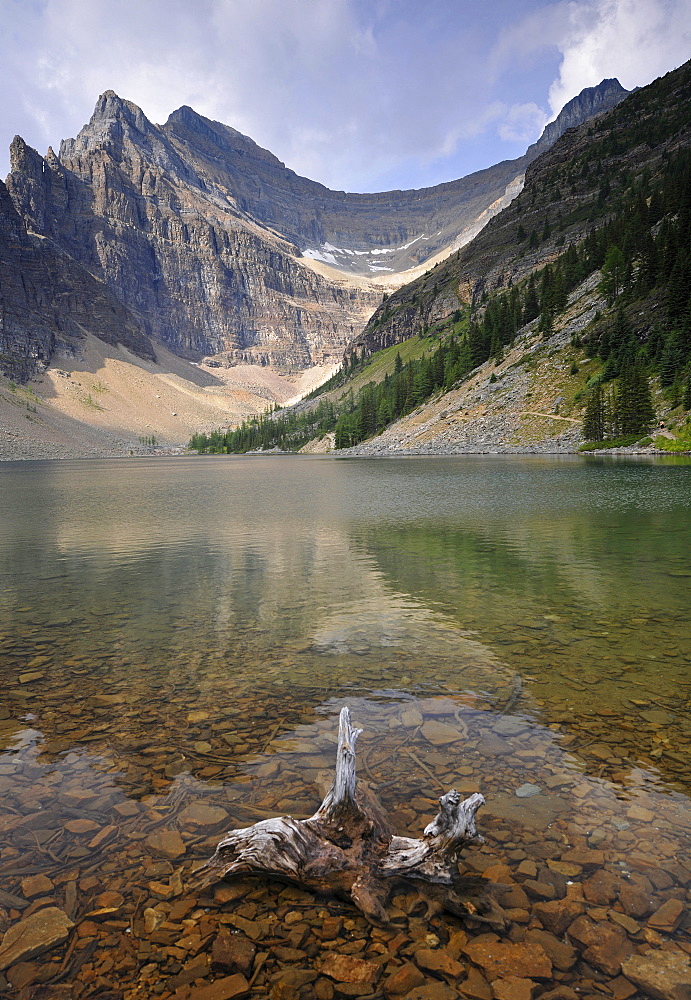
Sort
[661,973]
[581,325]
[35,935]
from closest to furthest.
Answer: [661,973]
[35,935]
[581,325]

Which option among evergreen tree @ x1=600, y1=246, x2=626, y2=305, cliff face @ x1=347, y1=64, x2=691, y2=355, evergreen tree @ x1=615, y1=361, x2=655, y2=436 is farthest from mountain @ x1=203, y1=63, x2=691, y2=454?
cliff face @ x1=347, y1=64, x2=691, y2=355

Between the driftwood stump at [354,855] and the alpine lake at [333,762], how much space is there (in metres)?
0.19

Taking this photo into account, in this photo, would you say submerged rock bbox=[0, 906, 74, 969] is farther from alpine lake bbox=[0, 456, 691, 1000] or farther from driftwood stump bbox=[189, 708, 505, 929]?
driftwood stump bbox=[189, 708, 505, 929]

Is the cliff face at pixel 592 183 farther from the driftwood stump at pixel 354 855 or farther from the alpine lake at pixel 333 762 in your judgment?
the driftwood stump at pixel 354 855

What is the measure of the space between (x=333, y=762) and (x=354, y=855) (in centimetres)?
193

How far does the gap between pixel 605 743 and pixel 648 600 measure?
28.2 feet

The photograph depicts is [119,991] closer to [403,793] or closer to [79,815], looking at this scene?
[79,815]

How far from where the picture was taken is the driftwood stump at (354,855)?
5000mm

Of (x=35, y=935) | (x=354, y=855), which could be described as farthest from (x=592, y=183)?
(x=35, y=935)

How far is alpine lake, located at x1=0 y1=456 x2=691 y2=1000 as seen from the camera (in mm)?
4270

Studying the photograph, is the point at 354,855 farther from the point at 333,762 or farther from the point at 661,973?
the point at 661,973

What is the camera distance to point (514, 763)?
23.2ft

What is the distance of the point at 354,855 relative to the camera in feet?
17.7

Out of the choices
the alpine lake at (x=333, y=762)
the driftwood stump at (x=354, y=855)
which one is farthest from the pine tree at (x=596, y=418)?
the driftwood stump at (x=354, y=855)
